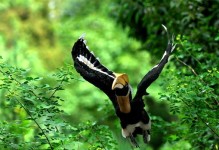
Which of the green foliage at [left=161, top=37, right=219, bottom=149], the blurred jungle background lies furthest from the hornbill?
the green foliage at [left=161, top=37, right=219, bottom=149]

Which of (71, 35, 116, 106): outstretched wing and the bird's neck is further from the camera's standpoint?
(71, 35, 116, 106): outstretched wing

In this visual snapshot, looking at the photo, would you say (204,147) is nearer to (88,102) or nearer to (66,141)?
(66,141)

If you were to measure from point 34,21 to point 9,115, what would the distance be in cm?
675

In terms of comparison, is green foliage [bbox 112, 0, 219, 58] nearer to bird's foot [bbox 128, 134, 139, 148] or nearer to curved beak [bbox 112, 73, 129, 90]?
bird's foot [bbox 128, 134, 139, 148]

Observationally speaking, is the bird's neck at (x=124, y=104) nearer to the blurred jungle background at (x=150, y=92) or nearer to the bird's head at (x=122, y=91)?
the bird's head at (x=122, y=91)

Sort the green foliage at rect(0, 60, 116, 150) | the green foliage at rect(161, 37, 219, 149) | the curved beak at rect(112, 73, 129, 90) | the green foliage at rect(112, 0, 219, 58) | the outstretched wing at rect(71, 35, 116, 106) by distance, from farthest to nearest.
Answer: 1. the green foliage at rect(112, 0, 219, 58)
2. the green foliage at rect(161, 37, 219, 149)
3. the green foliage at rect(0, 60, 116, 150)
4. the outstretched wing at rect(71, 35, 116, 106)
5. the curved beak at rect(112, 73, 129, 90)

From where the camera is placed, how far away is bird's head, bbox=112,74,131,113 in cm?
223

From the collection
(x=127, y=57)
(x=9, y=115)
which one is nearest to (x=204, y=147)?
(x=9, y=115)

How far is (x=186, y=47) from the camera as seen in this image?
319 centimetres

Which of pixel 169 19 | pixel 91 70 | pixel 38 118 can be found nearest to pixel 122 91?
pixel 91 70

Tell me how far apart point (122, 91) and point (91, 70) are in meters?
0.32

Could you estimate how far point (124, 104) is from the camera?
2.31 meters

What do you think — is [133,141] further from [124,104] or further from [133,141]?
[124,104]

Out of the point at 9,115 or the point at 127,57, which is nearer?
the point at 9,115
